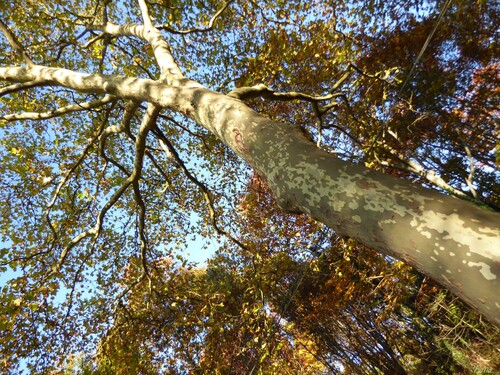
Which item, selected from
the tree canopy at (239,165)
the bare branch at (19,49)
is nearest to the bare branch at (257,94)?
the tree canopy at (239,165)

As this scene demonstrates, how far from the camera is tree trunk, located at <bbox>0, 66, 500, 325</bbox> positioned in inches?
36.4

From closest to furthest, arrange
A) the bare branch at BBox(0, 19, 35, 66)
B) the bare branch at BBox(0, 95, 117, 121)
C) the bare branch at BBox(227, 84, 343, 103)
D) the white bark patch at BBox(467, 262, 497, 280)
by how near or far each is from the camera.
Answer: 1. the white bark patch at BBox(467, 262, 497, 280)
2. the bare branch at BBox(227, 84, 343, 103)
3. the bare branch at BBox(0, 19, 35, 66)
4. the bare branch at BBox(0, 95, 117, 121)

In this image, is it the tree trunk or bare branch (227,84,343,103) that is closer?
the tree trunk

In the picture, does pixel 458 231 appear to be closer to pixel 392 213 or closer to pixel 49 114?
pixel 392 213

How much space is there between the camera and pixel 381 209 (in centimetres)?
121

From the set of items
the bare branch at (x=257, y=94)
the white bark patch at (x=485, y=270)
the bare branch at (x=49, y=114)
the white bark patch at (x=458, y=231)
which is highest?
the bare branch at (x=49, y=114)

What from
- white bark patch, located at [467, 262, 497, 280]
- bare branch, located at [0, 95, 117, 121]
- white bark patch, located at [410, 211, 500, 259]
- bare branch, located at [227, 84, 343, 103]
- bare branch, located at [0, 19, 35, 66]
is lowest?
white bark patch, located at [467, 262, 497, 280]

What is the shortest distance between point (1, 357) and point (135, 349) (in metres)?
2.57

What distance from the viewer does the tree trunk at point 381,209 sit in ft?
3.04

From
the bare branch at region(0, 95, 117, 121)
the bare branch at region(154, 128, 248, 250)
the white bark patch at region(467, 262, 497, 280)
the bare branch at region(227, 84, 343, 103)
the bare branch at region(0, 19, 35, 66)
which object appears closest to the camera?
the white bark patch at region(467, 262, 497, 280)

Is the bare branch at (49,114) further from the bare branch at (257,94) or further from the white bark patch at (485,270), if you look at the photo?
the white bark patch at (485,270)

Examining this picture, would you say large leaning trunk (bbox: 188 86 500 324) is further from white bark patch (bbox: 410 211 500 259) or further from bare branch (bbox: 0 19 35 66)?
bare branch (bbox: 0 19 35 66)

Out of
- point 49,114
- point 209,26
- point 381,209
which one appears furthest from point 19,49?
point 381,209

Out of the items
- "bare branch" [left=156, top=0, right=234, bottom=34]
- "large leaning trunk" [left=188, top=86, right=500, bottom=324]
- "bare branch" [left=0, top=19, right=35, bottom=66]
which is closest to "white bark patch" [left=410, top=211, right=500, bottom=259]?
"large leaning trunk" [left=188, top=86, right=500, bottom=324]
